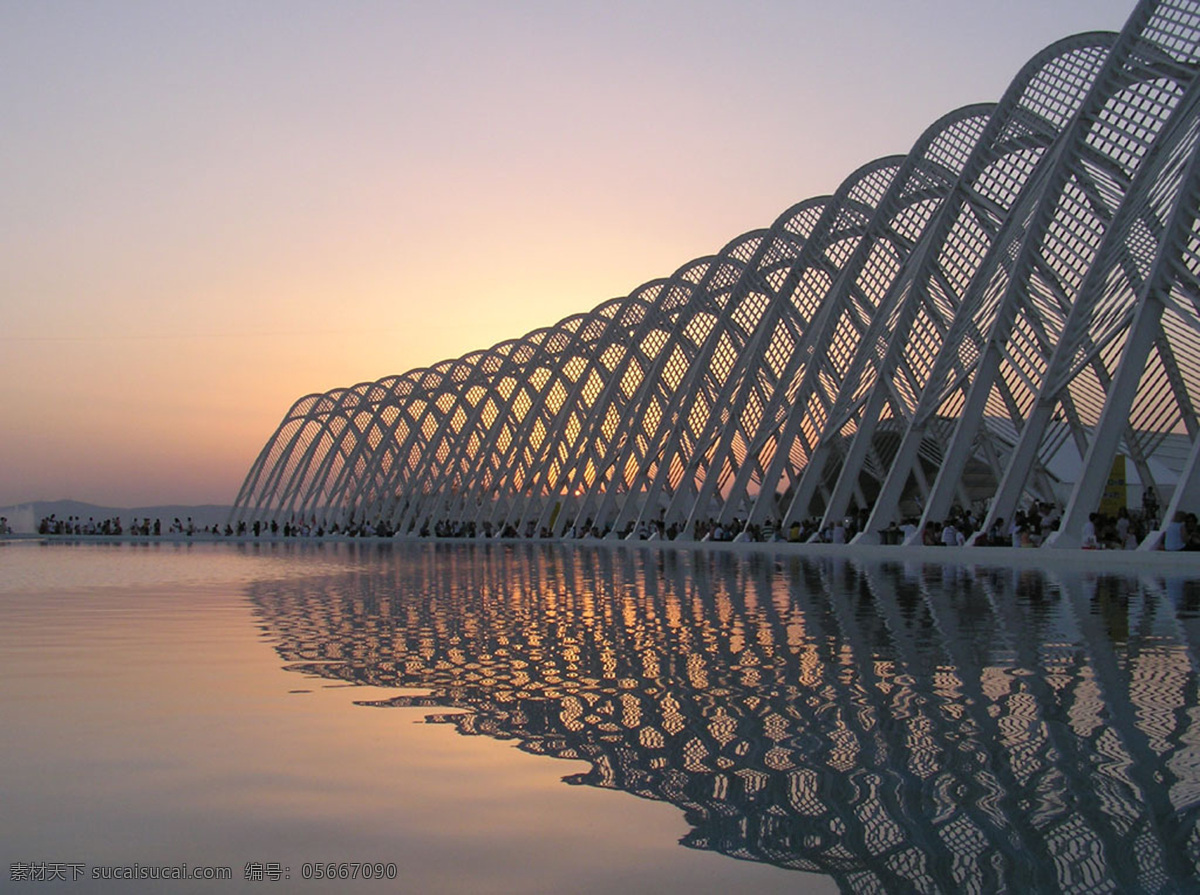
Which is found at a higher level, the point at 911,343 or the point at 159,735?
the point at 911,343

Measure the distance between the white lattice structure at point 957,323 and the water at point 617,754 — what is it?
11.3 metres

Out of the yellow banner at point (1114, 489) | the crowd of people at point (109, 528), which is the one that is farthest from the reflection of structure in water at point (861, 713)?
the crowd of people at point (109, 528)

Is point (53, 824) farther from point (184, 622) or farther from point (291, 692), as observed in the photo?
point (184, 622)

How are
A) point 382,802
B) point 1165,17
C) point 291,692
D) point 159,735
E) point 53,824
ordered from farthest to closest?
point 1165,17
point 291,692
point 159,735
point 382,802
point 53,824

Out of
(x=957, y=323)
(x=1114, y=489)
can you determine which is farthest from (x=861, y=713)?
(x=1114, y=489)

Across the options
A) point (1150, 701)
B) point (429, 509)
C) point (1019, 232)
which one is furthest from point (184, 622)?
point (429, 509)

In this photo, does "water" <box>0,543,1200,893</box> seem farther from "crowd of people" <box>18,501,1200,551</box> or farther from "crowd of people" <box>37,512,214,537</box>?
"crowd of people" <box>37,512,214,537</box>

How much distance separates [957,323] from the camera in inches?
979

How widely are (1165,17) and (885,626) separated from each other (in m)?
15.5

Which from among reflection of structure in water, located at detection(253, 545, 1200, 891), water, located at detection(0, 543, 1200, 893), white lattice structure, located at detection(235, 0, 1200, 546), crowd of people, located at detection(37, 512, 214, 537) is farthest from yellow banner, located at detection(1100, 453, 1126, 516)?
crowd of people, located at detection(37, 512, 214, 537)

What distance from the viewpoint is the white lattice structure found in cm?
1950

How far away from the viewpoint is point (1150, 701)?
498 cm

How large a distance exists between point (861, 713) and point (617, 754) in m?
1.15

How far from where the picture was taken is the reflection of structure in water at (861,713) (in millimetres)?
3055
